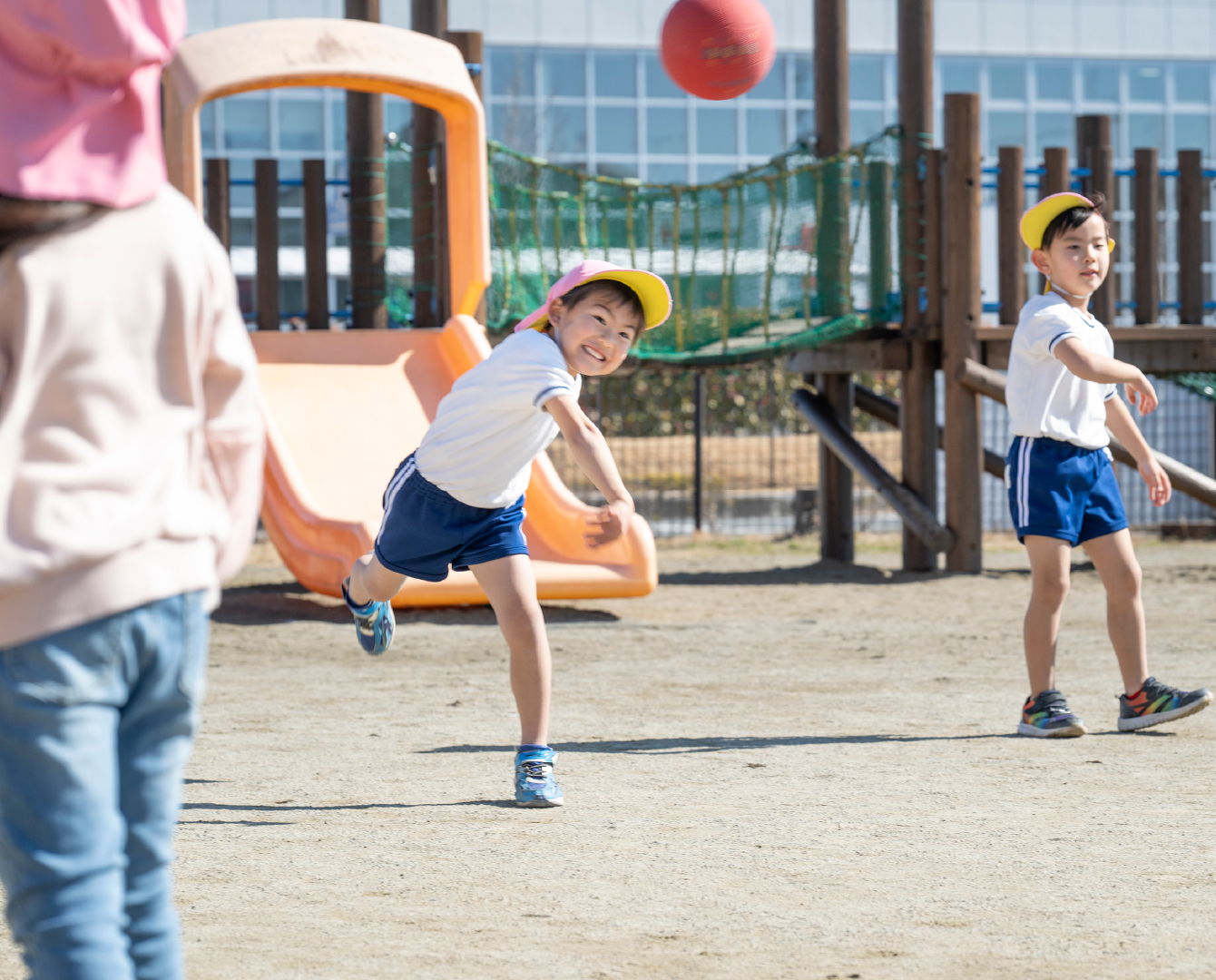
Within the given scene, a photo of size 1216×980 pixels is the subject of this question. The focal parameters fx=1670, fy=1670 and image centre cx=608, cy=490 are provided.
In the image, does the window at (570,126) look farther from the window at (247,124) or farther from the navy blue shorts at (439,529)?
the navy blue shorts at (439,529)

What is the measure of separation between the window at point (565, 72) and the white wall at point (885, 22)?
22 cm

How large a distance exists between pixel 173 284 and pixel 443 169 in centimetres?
895

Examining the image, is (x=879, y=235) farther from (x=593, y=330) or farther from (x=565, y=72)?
(x=565, y=72)

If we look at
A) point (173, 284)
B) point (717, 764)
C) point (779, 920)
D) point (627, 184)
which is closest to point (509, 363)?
point (717, 764)

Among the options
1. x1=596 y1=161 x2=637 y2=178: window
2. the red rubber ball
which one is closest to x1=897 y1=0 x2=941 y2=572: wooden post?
the red rubber ball

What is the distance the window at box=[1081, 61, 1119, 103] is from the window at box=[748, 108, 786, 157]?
6.26 m

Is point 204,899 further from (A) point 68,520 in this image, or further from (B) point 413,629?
(B) point 413,629

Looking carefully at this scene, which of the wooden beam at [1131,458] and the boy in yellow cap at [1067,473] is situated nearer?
the boy in yellow cap at [1067,473]

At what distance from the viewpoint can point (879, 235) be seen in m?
11.5

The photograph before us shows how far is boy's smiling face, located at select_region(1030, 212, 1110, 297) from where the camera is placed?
5.45 metres

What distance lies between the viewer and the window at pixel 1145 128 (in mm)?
32156

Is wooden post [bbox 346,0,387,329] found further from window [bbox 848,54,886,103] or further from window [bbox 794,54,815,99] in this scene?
window [bbox 848,54,886,103]

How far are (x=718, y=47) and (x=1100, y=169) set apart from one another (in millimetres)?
3951

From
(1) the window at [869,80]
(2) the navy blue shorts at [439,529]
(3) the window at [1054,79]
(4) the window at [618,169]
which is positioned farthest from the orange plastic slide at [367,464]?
(3) the window at [1054,79]
